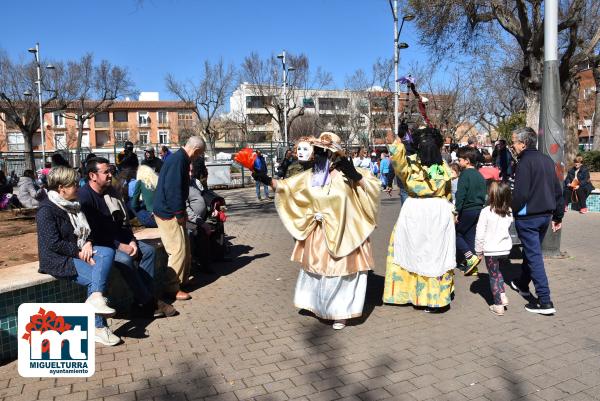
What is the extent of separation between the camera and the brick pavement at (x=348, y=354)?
3.48 metres

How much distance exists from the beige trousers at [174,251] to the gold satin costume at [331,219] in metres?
1.37

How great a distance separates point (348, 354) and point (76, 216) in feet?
8.43

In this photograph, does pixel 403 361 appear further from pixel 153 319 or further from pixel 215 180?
pixel 215 180

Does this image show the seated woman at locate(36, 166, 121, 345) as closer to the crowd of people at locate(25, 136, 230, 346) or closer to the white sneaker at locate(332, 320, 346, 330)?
the crowd of people at locate(25, 136, 230, 346)

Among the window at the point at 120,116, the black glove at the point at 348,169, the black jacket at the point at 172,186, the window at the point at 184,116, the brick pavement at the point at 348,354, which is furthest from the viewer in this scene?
the window at the point at 120,116

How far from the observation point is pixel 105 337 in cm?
428

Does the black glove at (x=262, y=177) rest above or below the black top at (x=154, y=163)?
below

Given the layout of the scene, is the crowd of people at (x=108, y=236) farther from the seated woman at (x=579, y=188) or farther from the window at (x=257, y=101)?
the window at (x=257, y=101)

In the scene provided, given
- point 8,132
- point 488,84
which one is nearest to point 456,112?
point 488,84

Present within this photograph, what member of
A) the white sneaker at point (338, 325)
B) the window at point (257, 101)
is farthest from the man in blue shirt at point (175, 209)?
the window at point (257, 101)

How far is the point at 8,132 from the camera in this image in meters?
52.7

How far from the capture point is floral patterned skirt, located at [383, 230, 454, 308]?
4918 mm

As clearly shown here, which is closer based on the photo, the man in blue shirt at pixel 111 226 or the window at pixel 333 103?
the man in blue shirt at pixel 111 226

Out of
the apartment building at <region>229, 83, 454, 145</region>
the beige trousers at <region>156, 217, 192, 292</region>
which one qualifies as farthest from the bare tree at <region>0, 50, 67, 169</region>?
the beige trousers at <region>156, 217, 192, 292</region>
